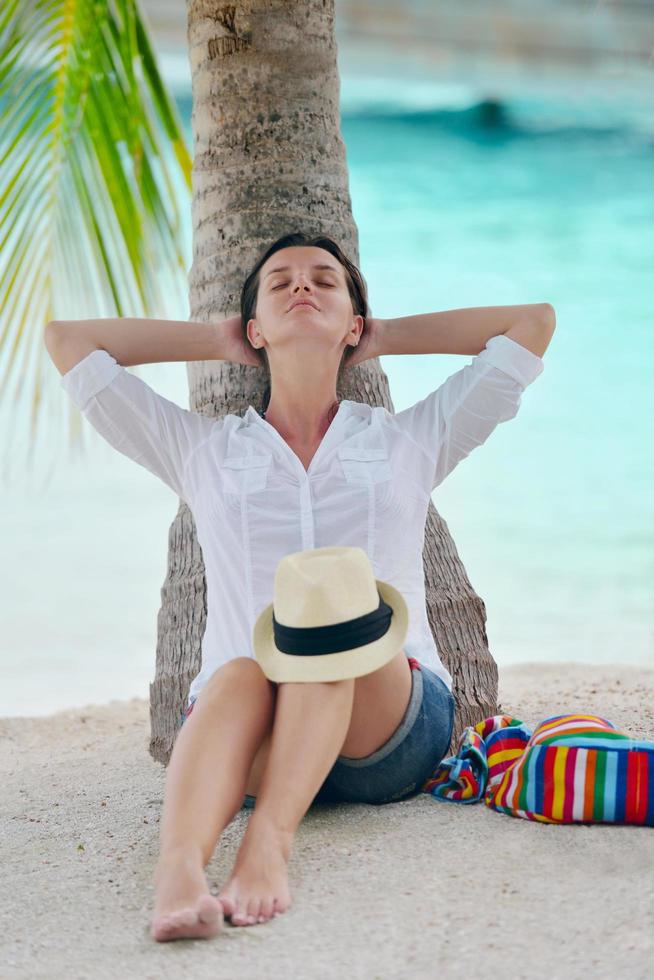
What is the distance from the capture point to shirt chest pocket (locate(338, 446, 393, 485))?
2.33 meters

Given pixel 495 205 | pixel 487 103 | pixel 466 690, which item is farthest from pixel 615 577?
pixel 466 690

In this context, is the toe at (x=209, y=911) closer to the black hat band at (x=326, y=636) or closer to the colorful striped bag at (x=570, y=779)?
the black hat band at (x=326, y=636)

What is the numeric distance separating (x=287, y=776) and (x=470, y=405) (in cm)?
99

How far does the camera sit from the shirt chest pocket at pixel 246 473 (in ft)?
7.64

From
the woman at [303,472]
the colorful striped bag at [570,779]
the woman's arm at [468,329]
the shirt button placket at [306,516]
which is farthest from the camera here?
the woman's arm at [468,329]

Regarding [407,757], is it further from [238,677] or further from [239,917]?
[239,917]

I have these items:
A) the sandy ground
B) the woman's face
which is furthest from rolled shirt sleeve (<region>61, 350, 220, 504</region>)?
the sandy ground

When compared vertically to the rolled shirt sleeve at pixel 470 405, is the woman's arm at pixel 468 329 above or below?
above

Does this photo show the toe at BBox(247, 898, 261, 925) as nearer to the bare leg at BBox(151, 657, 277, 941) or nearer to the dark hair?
the bare leg at BBox(151, 657, 277, 941)

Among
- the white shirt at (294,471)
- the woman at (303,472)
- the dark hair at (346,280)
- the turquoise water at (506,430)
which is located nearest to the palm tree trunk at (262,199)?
the dark hair at (346,280)

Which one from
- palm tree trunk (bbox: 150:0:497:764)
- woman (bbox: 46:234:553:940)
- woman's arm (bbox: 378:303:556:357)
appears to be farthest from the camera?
palm tree trunk (bbox: 150:0:497:764)

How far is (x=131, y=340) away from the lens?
255 centimetres

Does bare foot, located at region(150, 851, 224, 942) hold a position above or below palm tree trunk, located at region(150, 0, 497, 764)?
below

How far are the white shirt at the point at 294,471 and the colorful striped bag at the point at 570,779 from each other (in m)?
0.24
